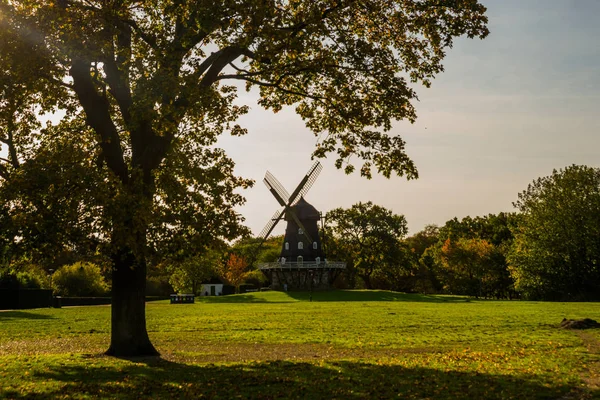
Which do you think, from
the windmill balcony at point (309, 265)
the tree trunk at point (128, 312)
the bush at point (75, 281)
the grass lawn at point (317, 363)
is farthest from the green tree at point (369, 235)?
the tree trunk at point (128, 312)

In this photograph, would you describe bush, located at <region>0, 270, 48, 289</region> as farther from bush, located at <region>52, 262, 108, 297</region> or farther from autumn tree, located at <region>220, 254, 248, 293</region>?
autumn tree, located at <region>220, 254, 248, 293</region>

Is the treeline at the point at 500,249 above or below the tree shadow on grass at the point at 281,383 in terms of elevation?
above

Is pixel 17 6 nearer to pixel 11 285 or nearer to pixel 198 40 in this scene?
pixel 198 40

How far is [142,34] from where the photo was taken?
19969mm

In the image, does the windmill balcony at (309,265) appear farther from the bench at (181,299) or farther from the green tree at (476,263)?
the bench at (181,299)

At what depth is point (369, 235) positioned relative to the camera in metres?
103

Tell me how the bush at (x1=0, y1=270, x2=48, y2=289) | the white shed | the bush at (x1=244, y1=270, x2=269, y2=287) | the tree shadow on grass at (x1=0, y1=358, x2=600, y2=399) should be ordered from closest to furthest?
the tree shadow on grass at (x1=0, y1=358, x2=600, y2=399)
the bush at (x1=0, y1=270, x2=48, y2=289)
the white shed
the bush at (x1=244, y1=270, x2=269, y2=287)

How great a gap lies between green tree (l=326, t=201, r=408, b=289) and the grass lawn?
2789 inches

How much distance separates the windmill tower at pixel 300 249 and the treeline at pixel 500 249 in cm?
1279

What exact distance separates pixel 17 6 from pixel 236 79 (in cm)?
821

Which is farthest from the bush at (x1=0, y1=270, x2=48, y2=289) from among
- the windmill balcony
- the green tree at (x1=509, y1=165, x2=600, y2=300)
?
the green tree at (x1=509, y1=165, x2=600, y2=300)

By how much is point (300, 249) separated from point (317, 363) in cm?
7430

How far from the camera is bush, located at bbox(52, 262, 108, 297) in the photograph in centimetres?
7269

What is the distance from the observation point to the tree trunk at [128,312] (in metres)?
19.5
